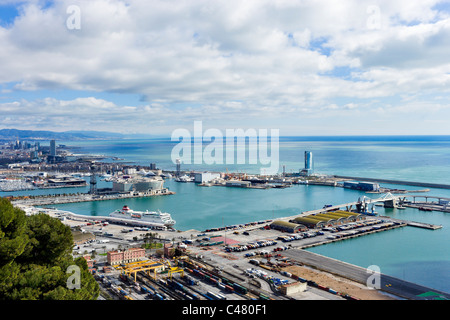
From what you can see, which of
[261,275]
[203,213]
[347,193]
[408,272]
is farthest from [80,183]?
[408,272]

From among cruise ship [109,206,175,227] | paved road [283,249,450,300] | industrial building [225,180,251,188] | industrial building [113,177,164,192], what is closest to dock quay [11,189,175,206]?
industrial building [113,177,164,192]

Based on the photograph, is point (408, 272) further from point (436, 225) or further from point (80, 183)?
point (80, 183)

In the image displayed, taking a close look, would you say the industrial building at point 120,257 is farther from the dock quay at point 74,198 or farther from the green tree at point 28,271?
the dock quay at point 74,198

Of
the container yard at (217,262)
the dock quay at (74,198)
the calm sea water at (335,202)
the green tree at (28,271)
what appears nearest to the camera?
the green tree at (28,271)

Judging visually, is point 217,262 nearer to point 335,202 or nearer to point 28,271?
point 28,271

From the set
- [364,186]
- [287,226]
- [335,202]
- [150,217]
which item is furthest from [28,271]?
[364,186]

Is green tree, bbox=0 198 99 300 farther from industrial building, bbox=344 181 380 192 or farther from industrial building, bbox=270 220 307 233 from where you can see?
industrial building, bbox=344 181 380 192

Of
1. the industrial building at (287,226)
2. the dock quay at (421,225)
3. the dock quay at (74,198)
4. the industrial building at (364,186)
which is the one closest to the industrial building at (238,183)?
the dock quay at (74,198)
